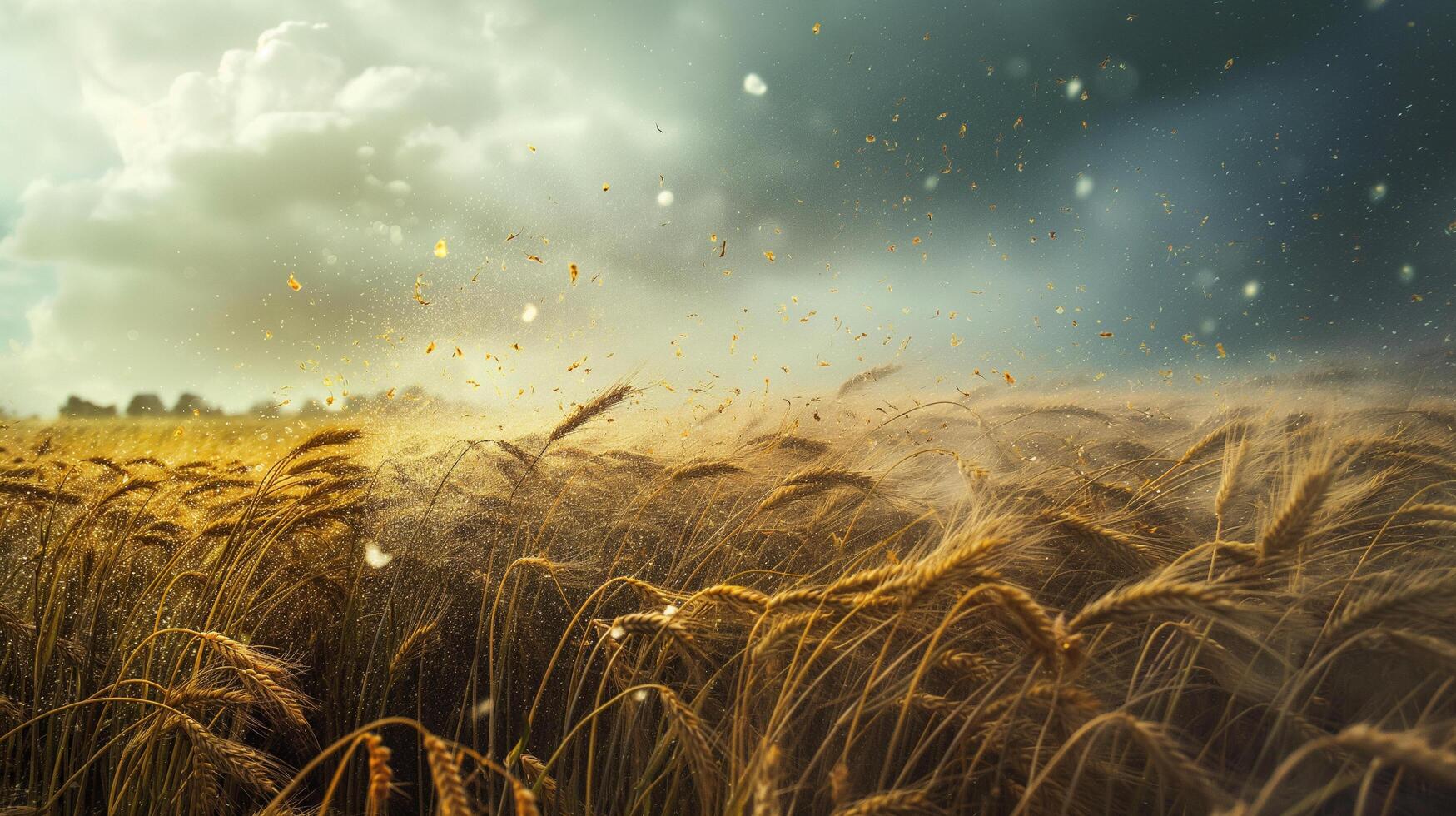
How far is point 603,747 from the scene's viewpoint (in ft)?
7.20

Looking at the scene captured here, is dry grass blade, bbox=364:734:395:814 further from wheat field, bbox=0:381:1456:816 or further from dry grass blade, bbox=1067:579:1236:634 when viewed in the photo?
dry grass blade, bbox=1067:579:1236:634

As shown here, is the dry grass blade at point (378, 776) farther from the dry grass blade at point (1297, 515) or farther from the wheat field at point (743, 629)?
the dry grass blade at point (1297, 515)

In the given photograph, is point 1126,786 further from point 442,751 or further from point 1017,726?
point 442,751

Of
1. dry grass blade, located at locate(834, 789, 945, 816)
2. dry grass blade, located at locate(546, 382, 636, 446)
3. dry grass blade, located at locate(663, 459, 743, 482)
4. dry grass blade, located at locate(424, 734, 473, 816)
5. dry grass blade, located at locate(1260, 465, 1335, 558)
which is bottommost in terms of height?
dry grass blade, located at locate(834, 789, 945, 816)

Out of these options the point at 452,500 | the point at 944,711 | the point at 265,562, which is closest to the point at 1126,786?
the point at 944,711

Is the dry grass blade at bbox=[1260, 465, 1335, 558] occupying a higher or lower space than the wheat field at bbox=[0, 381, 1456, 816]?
higher

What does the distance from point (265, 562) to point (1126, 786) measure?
140 inches

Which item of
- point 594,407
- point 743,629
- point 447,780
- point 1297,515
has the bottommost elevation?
point 743,629

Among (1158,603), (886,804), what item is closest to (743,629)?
(886,804)

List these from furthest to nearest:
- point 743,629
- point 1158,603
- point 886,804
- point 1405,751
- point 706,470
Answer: point 706,470
point 743,629
point 1158,603
point 886,804
point 1405,751

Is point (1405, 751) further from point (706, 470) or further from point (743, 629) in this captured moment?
point (706, 470)

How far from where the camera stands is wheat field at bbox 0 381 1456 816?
121 cm

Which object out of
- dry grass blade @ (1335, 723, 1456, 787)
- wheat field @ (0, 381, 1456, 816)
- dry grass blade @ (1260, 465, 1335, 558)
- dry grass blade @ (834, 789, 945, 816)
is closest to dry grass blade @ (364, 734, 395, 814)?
wheat field @ (0, 381, 1456, 816)

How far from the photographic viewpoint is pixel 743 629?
2.15 metres
